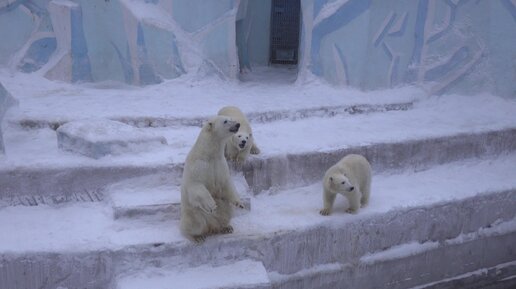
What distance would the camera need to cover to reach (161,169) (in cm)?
486

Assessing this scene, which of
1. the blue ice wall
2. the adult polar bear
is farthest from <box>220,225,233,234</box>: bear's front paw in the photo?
the blue ice wall

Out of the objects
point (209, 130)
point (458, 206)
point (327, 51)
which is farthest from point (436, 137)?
point (209, 130)

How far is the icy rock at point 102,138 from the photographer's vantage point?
489 centimetres

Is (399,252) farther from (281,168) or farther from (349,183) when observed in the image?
(281,168)

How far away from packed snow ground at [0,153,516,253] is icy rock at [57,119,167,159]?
0.55 metres

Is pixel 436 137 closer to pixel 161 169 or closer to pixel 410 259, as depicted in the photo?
pixel 410 259

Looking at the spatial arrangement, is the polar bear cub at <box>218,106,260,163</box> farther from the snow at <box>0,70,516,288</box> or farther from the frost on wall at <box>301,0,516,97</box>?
the frost on wall at <box>301,0,516,97</box>

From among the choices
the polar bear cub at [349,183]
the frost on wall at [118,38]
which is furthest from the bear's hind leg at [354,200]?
the frost on wall at [118,38]

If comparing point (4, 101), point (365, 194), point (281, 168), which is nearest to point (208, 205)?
point (281, 168)

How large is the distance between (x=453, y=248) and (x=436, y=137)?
1329mm

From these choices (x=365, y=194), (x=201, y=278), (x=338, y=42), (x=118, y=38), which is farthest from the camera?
(x=338, y=42)

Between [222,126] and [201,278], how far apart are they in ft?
3.88

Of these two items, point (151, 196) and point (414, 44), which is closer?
point (151, 196)

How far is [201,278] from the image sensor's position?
13.2ft
